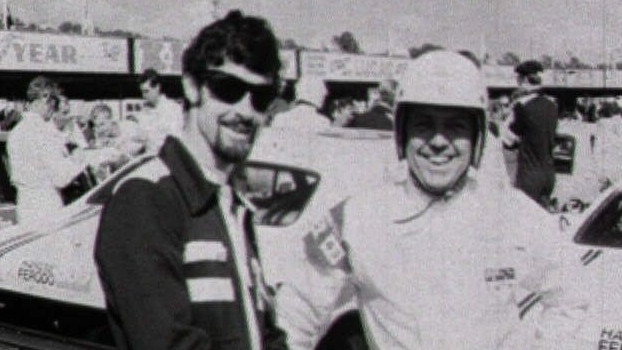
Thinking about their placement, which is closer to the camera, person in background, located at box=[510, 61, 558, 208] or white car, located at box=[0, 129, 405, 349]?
white car, located at box=[0, 129, 405, 349]

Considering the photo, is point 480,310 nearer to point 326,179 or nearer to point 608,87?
point 326,179

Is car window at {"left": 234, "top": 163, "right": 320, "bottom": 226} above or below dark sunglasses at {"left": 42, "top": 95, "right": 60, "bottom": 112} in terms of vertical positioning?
below

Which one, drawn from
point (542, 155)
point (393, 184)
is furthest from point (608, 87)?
point (393, 184)

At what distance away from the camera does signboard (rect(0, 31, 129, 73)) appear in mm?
20438

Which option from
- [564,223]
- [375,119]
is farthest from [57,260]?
[375,119]

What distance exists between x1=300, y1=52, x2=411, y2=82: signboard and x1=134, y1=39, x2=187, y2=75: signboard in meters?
4.69

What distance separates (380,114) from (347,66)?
2276 cm

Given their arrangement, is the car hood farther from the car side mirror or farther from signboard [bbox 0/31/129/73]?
signboard [bbox 0/31/129/73]

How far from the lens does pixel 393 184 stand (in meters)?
2.59

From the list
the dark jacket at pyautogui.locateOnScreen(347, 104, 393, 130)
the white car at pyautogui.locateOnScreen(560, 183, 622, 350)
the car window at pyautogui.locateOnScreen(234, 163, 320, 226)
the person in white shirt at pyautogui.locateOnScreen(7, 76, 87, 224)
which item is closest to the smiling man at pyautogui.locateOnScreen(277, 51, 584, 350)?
the white car at pyautogui.locateOnScreen(560, 183, 622, 350)

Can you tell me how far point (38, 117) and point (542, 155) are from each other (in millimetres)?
3510

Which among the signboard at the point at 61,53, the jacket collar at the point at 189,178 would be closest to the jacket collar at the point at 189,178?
the jacket collar at the point at 189,178

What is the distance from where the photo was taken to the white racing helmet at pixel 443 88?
248cm

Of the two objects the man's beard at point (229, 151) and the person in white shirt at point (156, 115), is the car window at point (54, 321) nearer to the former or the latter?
the person in white shirt at point (156, 115)
